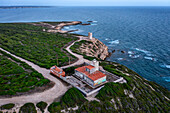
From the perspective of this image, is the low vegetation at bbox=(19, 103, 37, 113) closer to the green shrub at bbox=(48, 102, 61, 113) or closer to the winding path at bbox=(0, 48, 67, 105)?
the winding path at bbox=(0, 48, 67, 105)

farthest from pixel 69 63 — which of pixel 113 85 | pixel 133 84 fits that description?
pixel 133 84

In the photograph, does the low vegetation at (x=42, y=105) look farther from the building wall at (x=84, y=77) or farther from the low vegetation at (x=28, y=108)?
the building wall at (x=84, y=77)

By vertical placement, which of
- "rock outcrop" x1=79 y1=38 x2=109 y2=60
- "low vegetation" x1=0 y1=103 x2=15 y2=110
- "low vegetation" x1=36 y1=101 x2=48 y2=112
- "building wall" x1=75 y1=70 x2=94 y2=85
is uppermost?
"low vegetation" x1=0 y1=103 x2=15 y2=110

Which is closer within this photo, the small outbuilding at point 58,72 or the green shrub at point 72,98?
the green shrub at point 72,98

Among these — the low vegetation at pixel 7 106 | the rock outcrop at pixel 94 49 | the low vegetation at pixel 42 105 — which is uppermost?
the low vegetation at pixel 7 106

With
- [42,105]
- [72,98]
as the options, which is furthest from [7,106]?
[72,98]

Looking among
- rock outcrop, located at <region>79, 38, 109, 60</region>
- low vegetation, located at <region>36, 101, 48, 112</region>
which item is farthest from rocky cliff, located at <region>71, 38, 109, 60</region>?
low vegetation, located at <region>36, 101, 48, 112</region>

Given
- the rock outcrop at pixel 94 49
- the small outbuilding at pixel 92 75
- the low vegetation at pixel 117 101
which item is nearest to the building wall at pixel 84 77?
the small outbuilding at pixel 92 75

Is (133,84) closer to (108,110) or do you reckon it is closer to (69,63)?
(108,110)
